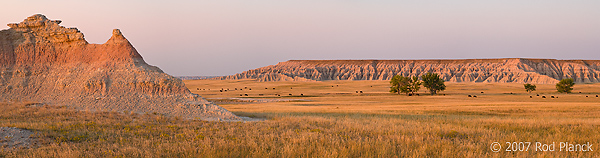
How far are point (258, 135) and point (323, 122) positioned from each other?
5.45 m

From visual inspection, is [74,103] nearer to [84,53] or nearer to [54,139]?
[84,53]

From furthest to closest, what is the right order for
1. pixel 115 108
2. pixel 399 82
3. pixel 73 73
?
pixel 399 82 → pixel 73 73 → pixel 115 108

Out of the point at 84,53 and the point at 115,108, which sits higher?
the point at 84,53

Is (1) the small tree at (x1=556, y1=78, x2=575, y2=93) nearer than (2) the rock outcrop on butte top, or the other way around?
(2) the rock outcrop on butte top

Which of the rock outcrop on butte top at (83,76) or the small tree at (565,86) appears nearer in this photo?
the rock outcrop on butte top at (83,76)

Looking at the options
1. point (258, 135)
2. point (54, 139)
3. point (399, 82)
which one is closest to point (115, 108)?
point (54, 139)

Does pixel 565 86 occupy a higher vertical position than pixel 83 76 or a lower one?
lower

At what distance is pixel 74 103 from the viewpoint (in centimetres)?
1881

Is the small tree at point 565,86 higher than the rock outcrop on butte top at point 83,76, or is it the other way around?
the rock outcrop on butte top at point 83,76

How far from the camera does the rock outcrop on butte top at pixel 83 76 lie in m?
19.1

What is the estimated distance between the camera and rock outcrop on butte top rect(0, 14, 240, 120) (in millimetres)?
19062

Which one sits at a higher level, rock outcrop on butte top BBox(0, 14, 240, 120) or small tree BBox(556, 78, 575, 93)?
rock outcrop on butte top BBox(0, 14, 240, 120)

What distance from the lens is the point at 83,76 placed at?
66.4 ft

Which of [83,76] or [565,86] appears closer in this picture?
[83,76]
